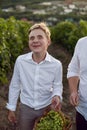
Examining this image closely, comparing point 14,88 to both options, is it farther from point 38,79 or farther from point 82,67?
point 82,67

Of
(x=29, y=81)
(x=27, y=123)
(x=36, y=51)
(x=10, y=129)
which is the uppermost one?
(x=36, y=51)

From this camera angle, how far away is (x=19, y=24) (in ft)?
26.7

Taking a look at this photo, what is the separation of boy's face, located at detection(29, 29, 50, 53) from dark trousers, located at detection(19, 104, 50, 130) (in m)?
0.61

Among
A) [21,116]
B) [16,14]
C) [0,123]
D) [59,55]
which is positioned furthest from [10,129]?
[16,14]

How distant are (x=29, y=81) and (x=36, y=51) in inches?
12.6

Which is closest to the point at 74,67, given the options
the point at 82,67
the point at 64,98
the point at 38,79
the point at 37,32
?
the point at 82,67

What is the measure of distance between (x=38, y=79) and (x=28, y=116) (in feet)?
1.35

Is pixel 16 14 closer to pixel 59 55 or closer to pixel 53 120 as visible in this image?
pixel 59 55

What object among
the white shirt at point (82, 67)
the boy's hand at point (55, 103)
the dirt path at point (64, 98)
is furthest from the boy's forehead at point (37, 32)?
the dirt path at point (64, 98)

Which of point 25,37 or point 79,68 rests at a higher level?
point 79,68

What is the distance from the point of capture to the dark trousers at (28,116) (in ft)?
12.1

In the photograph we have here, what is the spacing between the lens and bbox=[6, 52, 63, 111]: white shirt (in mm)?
3588

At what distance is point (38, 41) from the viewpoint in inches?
137

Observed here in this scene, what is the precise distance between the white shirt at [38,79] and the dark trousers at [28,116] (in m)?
0.05
